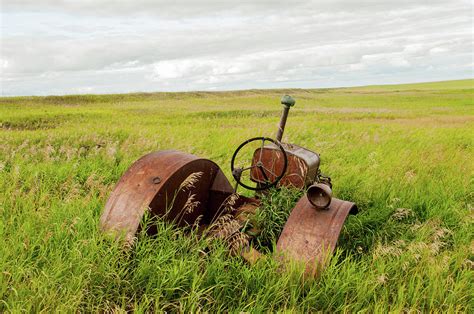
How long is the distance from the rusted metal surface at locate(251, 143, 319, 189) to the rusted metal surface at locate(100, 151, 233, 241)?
0.66 m

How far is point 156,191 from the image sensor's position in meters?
3.33

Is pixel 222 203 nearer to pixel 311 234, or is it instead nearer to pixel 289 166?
pixel 289 166

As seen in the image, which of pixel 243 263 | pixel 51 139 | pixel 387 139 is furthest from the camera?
pixel 387 139

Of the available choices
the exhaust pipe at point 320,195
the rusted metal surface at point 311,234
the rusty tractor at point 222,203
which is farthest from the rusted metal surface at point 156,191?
the exhaust pipe at point 320,195

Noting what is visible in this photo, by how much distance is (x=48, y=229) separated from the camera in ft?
11.9

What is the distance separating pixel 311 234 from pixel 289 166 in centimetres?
107

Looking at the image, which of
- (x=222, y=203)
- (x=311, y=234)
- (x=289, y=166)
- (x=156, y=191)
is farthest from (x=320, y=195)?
(x=156, y=191)

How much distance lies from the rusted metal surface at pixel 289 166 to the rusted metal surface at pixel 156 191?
660mm

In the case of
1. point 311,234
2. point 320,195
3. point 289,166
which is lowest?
point 311,234

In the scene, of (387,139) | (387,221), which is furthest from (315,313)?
(387,139)

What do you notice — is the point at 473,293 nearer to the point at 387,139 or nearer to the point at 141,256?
the point at 141,256

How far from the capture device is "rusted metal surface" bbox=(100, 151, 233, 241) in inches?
130

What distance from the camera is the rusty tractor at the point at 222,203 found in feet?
10.5

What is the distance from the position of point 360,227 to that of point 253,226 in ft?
4.47
